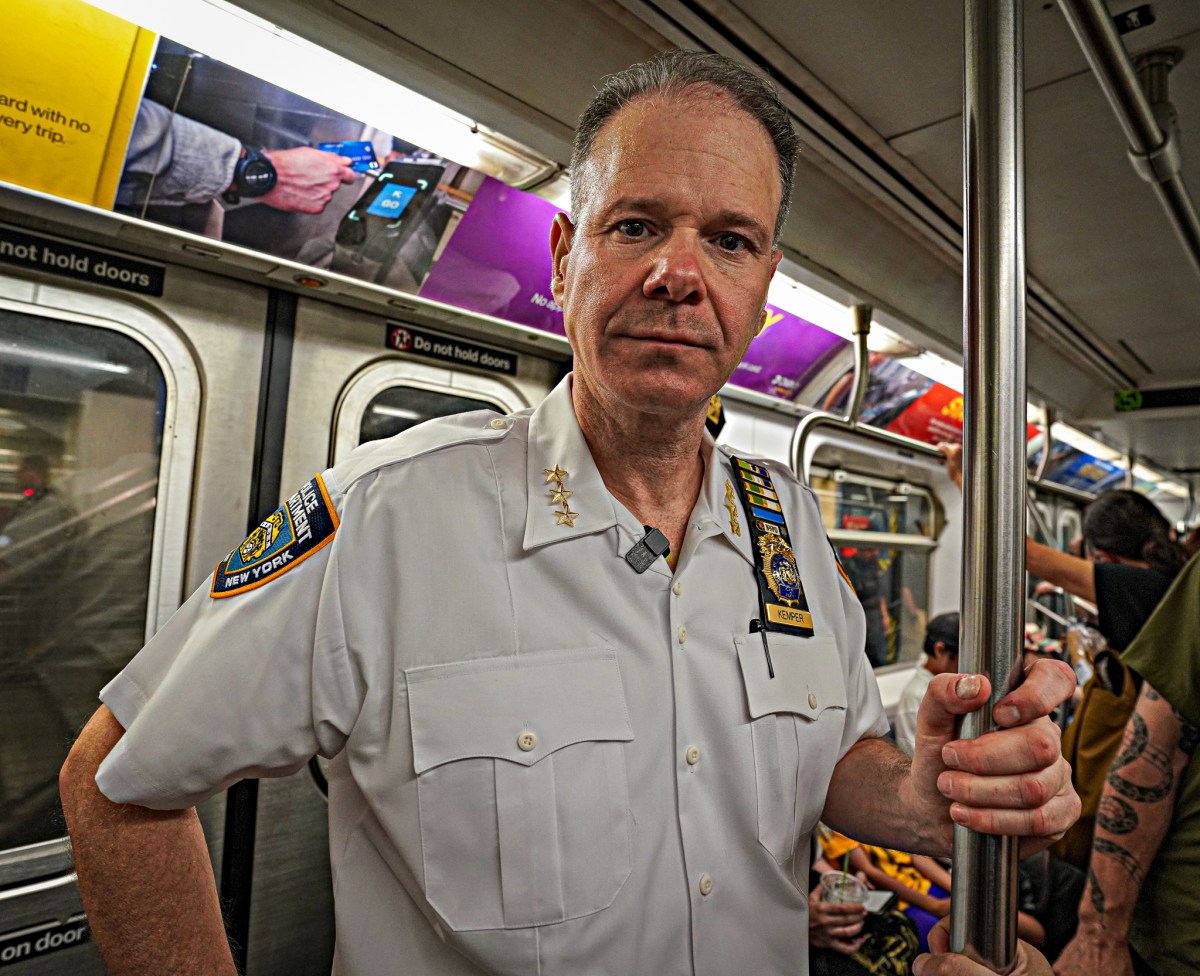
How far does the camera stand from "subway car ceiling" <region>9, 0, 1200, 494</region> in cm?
144

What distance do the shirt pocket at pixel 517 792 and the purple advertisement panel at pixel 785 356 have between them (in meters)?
3.01

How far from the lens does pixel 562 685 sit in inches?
45.3

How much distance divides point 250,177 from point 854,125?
1.65 m

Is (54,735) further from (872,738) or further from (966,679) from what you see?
(966,679)

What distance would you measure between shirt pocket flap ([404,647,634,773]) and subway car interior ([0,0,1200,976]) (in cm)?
104

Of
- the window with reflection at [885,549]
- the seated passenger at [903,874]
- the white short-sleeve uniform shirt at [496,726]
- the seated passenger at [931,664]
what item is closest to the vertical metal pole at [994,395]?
the white short-sleeve uniform shirt at [496,726]

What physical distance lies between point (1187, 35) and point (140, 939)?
8.22 feet

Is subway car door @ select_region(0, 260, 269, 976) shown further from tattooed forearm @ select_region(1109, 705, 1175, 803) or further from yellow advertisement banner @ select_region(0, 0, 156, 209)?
tattooed forearm @ select_region(1109, 705, 1175, 803)

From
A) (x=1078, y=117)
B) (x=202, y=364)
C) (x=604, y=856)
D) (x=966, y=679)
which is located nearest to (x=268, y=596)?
(x=604, y=856)

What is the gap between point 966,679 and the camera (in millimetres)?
618

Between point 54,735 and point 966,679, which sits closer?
point 966,679

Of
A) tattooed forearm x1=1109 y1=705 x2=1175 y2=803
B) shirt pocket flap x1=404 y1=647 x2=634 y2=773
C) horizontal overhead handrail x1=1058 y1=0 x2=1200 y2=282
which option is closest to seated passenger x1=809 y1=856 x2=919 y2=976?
tattooed forearm x1=1109 y1=705 x2=1175 y2=803

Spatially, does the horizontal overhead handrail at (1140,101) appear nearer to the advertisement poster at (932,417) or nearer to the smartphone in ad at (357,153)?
the smartphone in ad at (357,153)

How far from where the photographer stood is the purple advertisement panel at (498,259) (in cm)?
256
